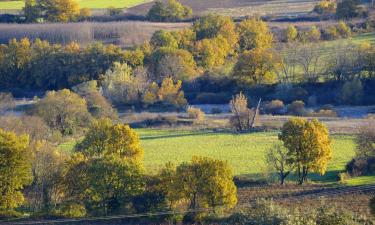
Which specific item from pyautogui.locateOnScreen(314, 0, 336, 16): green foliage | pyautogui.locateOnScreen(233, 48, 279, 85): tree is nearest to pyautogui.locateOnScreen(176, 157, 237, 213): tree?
pyautogui.locateOnScreen(233, 48, 279, 85): tree

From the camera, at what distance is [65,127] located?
41.2m

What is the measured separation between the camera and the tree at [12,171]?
29016 mm

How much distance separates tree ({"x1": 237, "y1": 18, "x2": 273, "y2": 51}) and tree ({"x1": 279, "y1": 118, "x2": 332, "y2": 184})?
90.5 ft

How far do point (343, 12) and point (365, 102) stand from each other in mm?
→ 20070

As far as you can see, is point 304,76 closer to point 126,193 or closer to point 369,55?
point 369,55

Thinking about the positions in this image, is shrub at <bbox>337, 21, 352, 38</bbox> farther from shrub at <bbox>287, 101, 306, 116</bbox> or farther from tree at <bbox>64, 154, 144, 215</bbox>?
tree at <bbox>64, 154, 144, 215</bbox>

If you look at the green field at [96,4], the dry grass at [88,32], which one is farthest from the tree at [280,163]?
the green field at [96,4]

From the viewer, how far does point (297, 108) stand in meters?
46.4

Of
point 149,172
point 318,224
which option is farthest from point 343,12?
point 318,224

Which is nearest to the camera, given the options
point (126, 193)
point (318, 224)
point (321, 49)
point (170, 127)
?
point (318, 224)

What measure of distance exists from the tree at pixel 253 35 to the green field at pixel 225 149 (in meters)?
18.3

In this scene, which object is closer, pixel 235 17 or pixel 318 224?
pixel 318 224

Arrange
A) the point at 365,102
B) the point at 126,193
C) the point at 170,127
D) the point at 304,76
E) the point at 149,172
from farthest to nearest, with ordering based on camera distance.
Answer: the point at 304,76, the point at 365,102, the point at 170,127, the point at 149,172, the point at 126,193

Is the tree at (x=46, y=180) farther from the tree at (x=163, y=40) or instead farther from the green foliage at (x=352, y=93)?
the tree at (x=163, y=40)
